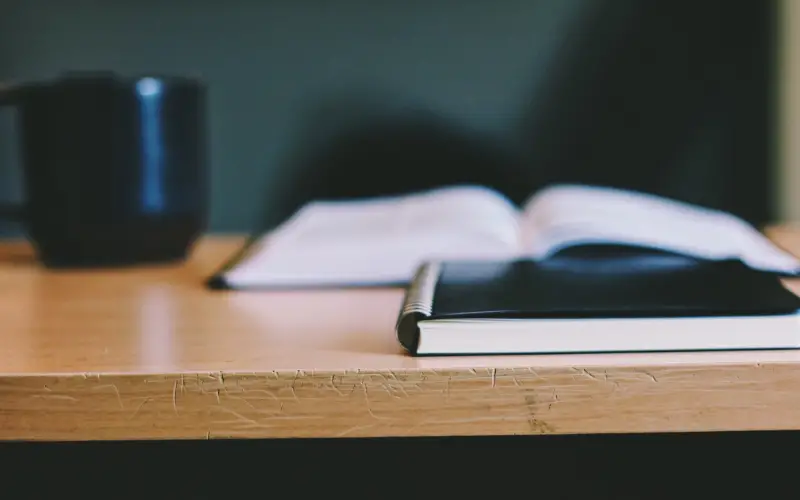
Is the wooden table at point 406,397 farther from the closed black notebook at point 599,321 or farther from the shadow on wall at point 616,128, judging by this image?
the shadow on wall at point 616,128

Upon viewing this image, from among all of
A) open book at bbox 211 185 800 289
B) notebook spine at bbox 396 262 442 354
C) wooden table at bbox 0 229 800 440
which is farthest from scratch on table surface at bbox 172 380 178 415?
open book at bbox 211 185 800 289

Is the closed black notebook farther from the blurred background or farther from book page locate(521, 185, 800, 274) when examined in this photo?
the blurred background

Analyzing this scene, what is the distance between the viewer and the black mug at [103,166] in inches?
28.7

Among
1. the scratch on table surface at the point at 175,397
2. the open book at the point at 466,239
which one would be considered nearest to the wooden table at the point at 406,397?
the scratch on table surface at the point at 175,397

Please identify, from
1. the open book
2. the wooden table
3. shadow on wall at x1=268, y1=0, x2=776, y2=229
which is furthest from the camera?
shadow on wall at x1=268, y1=0, x2=776, y2=229

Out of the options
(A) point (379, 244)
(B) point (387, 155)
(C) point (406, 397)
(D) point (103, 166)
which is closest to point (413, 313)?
(C) point (406, 397)

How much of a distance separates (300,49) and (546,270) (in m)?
0.51

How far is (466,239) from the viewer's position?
0.69 m

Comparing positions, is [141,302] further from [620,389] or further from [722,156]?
[722,156]

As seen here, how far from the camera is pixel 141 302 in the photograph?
62 cm

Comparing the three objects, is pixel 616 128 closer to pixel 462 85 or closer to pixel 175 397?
pixel 462 85

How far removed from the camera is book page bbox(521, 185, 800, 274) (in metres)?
0.66

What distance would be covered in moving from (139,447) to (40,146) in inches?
10.0

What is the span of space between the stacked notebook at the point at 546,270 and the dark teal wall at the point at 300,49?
13 centimetres
